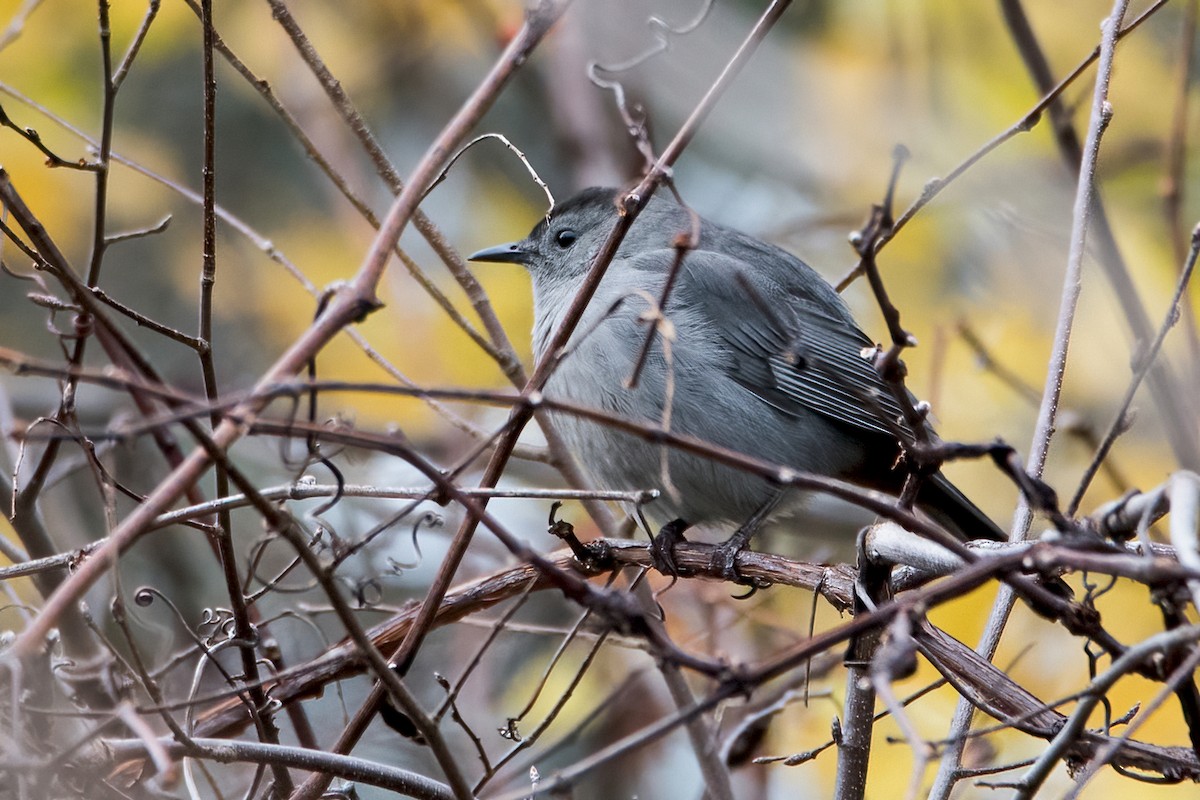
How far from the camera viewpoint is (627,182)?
568cm

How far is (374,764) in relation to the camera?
226 centimetres

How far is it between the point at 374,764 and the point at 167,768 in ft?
1.92

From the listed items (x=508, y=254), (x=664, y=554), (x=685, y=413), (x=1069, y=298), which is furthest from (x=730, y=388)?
(x=1069, y=298)

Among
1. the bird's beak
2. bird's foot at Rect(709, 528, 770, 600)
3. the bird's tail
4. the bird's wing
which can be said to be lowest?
bird's foot at Rect(709, 528, 770, 600)

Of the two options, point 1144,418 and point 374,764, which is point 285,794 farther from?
point 1144,418

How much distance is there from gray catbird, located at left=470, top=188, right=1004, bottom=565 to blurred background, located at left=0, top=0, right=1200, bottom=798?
51 centimetres

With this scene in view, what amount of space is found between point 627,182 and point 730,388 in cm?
158

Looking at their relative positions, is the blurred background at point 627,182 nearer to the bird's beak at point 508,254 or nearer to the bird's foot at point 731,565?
the bird's beak at point 508,254

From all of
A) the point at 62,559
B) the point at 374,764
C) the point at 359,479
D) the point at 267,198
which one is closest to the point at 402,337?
the point at 359,479

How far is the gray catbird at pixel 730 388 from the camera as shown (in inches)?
169

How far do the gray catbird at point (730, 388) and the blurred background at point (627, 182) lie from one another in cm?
51

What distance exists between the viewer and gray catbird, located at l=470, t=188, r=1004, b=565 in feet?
14.1

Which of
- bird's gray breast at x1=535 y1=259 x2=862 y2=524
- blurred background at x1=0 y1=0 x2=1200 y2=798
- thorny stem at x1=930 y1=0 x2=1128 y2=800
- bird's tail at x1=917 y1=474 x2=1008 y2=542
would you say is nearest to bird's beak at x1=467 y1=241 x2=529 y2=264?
blurred background at x1=0 y1=0 x2=1200 y2=798

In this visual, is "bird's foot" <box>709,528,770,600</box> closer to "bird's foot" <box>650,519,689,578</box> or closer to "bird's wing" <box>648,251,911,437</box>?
"bird's foot" <box>650,519,689,578</box>
